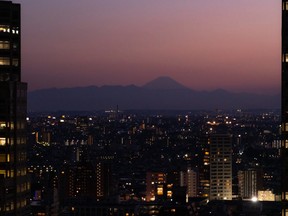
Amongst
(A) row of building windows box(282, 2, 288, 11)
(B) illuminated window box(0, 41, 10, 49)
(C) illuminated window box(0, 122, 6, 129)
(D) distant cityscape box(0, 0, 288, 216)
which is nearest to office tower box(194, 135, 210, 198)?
(D) distant cityscape box(0, 0, 288, 216)

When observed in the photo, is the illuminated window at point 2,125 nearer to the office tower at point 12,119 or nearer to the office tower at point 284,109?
the office tower at point 12,119

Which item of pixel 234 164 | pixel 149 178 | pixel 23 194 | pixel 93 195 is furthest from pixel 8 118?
pixel 234 164

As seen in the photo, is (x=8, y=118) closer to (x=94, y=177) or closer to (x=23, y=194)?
(x=23, y=194)

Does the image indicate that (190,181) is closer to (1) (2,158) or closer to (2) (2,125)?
(2) (2,125)

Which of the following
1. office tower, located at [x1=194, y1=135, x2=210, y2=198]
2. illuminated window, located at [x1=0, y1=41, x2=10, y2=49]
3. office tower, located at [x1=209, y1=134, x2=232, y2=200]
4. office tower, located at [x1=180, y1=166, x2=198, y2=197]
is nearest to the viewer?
illuminated window, located at [x1=0, y1=41, x2=10, y2=49]

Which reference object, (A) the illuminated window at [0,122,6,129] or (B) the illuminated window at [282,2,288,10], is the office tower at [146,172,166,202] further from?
(B) the illuminated window at [282,2,288,10]

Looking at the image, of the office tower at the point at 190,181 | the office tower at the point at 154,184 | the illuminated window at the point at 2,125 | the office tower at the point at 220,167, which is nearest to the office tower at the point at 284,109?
the illuminated window at the point at 2,125
